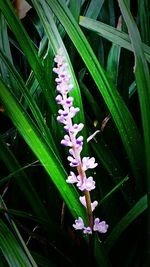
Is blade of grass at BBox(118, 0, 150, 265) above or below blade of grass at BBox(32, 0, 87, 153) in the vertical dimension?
below

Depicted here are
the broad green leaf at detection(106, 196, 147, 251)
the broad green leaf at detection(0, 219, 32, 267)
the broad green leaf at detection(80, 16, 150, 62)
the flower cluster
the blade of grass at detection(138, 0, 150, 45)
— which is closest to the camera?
the flower cluster

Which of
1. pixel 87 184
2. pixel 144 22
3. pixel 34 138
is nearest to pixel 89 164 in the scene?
pixel 87 184

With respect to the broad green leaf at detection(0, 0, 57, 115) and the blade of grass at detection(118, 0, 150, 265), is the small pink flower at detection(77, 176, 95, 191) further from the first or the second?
the broad green leaf at detection(0, 0, 57, 115)

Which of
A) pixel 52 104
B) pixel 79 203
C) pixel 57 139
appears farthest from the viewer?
pixel 57 139

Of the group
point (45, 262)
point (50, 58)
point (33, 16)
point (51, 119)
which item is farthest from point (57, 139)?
point (33, 16)

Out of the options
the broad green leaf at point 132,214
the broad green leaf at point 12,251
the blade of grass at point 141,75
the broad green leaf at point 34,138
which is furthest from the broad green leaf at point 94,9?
the broad green leaf at point 12,251

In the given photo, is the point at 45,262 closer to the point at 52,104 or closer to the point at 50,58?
the point at 52,104

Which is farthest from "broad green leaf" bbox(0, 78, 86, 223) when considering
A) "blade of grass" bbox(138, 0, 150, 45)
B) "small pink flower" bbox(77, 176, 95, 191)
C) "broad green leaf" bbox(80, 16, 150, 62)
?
"blade of grass" bbox(138, 0, 150, 45)

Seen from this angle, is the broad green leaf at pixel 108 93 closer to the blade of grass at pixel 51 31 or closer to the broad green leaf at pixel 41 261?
the blade of grass at pixel 51 31
